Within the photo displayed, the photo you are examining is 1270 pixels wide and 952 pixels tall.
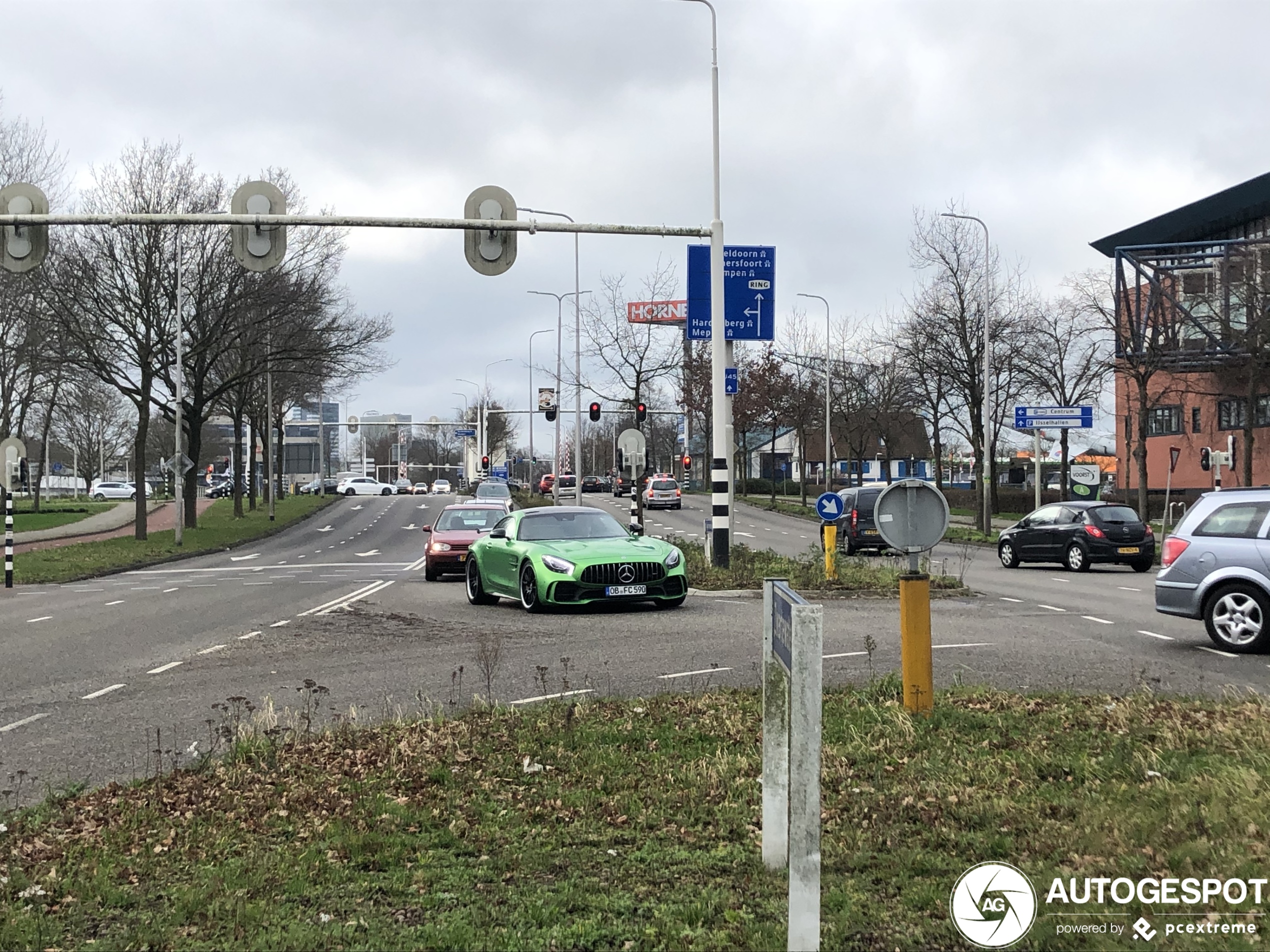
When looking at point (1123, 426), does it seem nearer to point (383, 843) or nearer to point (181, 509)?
point (181, 509)

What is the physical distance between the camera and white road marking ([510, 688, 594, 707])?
859 cm

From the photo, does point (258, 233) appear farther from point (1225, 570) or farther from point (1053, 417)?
point (1053, 417)

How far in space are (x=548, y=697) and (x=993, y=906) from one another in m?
5.05

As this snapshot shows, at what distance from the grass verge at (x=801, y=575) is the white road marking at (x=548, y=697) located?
8.43 meters

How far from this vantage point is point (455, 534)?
23906 millimetres

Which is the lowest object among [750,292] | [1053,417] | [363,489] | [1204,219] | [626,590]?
[363,489]

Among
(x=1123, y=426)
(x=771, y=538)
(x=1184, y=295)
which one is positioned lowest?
(x=771, y=538)

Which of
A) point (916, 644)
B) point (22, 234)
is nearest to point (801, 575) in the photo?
point (22, 234)

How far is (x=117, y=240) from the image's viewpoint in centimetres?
3669

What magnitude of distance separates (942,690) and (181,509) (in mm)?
33000

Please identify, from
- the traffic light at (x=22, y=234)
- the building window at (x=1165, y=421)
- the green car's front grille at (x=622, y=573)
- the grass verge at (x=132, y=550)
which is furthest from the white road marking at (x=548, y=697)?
the building window at (x=1165, y=421)

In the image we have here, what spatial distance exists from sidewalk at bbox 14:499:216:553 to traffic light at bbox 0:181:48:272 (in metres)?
19.0

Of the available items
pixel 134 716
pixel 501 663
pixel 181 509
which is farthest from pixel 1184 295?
pixel 134 716

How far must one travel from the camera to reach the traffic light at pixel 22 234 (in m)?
16.5
